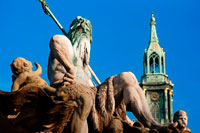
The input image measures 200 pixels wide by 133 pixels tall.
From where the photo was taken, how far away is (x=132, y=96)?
7.26 metres

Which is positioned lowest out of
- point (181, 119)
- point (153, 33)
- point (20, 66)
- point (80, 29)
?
point (181, 119)

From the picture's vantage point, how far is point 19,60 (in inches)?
276

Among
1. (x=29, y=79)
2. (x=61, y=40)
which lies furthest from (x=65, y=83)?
(x=61, y=40)

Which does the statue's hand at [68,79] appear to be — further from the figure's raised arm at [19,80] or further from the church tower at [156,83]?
the church tower at [156,83]

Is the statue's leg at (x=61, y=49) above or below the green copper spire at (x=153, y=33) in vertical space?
below

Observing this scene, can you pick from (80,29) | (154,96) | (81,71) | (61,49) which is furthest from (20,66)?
(154,96)

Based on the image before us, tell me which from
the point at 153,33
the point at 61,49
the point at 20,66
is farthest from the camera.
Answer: the point at 153,33

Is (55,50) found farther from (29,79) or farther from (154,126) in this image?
(154,126)

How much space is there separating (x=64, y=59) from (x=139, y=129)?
191 centimetres

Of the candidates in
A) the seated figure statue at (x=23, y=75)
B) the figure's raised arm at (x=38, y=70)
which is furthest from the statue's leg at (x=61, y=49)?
the seated figure statue at (x=23, y=75)

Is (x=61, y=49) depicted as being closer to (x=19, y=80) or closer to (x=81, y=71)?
(x=81, y=71)

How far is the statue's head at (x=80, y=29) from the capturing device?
28.7ft

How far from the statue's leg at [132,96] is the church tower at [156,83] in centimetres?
5263

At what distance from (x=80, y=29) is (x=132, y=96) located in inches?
88.9
